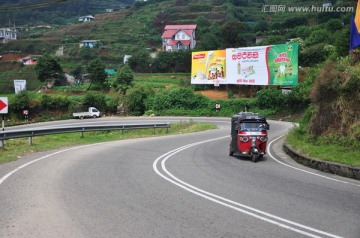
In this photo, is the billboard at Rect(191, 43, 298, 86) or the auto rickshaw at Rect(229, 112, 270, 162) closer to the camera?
the auto rickshaw at Rect(229, 112, 270, 162)

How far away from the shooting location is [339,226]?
21.6 ft

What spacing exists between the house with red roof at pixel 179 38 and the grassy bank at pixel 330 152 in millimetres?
90055

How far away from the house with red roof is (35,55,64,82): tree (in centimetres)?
3580

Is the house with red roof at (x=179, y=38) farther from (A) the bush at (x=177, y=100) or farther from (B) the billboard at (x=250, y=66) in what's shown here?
(A) the bush at (x=177, y=100)

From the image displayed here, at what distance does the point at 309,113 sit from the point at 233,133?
6.47 m

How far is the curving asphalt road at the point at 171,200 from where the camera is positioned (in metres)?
6.34

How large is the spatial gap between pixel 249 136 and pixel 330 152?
3.34m

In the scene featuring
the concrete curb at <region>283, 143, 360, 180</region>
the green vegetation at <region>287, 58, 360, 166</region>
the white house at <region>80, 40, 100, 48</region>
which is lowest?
the concrete curb at <region>283, 143, 360, 180</region>

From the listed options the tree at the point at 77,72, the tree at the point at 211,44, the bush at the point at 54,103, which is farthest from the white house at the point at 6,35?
the bush at the point at 54,103

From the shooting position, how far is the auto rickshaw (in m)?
16.2

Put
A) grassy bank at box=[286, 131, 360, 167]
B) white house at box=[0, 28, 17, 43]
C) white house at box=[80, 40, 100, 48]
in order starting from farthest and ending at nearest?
white house at box=[0, 28, 17, 43], white house at box=[80, 40, 100, 48], grassy bank at box=[286, 131, 360, 167]

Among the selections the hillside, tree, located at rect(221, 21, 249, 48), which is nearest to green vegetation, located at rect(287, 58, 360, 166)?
the hillside

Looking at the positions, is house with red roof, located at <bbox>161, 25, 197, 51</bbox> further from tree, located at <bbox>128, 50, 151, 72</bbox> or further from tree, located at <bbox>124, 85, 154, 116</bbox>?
tree, located at <bbox>124, 85, 154, 116</bbox>

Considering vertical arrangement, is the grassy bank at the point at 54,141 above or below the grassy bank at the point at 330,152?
below
